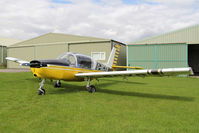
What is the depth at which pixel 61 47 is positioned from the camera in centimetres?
2812

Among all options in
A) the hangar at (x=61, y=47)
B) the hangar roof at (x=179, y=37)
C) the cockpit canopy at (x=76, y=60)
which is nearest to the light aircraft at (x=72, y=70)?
the cockpit canopy at (x=76, y=60)

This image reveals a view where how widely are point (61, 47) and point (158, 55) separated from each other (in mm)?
16052

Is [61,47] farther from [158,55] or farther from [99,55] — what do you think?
[158,55]

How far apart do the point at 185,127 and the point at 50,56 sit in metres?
27.8

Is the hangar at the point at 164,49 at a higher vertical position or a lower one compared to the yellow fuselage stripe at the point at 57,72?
higher

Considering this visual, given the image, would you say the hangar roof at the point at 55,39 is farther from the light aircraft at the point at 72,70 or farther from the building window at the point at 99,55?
the light aircraft at the point at 72,70

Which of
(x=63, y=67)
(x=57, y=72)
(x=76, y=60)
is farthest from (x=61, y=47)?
(x=57, y=72)

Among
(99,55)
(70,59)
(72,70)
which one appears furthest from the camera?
(99,55)

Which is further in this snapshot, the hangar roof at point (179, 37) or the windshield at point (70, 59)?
the hangar roof at point (179, 37)

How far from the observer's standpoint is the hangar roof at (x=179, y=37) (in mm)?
22359

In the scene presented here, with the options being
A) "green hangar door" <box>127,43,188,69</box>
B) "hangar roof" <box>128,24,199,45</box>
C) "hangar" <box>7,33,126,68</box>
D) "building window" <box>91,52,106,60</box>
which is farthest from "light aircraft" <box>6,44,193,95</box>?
"hangar roof" <box>128,24,199,45</box>

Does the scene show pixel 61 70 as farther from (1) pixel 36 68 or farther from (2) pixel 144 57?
(2) pixel 144 57

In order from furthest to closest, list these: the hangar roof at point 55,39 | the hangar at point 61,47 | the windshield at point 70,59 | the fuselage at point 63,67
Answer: the hangar roof at point 55,39 < the hangar at point 61,47 < the windshield at point 70,59 < the fuselage at point 63,67

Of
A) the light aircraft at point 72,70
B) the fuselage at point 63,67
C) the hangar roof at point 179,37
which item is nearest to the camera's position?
the light aircraft at point 72,70
